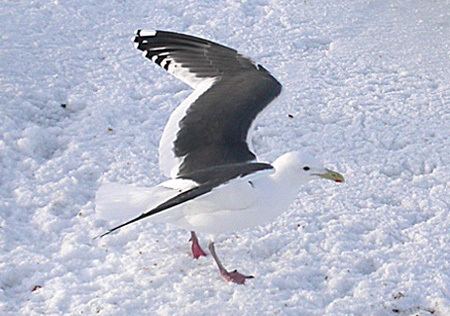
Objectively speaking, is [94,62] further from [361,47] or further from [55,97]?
[361,47]

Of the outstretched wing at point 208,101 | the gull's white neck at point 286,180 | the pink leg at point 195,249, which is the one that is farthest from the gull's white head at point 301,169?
the pink leg at point 195,249

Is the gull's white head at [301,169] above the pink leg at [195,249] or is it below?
above

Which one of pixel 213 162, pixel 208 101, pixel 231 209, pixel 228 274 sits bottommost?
pixel 228 274

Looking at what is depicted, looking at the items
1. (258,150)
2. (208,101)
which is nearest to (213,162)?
(208,101)

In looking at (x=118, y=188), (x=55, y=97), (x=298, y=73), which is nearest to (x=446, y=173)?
(x=298, y=73)

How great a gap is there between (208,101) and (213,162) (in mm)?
454

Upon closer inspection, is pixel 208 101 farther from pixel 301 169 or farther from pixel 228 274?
pixel 228 274

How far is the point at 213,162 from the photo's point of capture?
3.86 metres

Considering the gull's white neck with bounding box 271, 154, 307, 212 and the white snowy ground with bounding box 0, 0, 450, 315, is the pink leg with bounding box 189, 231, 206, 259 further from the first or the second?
the gull's white neck with bounding box 271, 154, 307, 212

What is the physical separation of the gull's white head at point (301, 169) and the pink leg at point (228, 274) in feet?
1.48

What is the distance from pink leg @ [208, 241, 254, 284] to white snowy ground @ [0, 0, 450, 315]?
55 mm

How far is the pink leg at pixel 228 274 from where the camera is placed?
3.89 m

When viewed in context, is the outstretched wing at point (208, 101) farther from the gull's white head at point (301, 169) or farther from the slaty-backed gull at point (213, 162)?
the gull's white head at point (301, 169)

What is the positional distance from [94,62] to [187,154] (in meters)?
2.05
